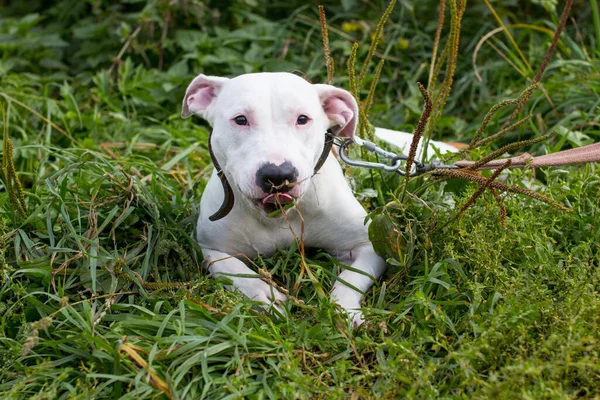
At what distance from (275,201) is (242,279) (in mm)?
498

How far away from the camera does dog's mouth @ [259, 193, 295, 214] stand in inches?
108

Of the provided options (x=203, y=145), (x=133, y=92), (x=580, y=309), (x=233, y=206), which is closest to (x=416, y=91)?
(x=203, y=145)

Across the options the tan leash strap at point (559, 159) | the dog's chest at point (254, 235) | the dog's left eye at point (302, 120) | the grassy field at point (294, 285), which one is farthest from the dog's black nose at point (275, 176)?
the tan leash strap at point (559, 159)

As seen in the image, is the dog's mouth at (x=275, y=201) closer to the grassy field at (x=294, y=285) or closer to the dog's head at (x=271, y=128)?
the dog's head at (x=271, y=128)

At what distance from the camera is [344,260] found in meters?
3.45

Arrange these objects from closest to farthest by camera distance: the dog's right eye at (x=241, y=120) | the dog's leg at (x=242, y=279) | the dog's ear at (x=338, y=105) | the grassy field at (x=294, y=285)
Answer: the grassy field at (x=294, y=285) → the dog's right eye at (x=241, y=120) → the dog's leg at (x=242, y=279) → the dog's ear at (x=338, y=105)

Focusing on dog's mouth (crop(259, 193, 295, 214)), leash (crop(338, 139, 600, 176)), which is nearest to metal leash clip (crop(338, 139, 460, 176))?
leash (crop(338, 139, 600, 176))

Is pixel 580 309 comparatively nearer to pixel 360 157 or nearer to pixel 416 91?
pixel 360 157

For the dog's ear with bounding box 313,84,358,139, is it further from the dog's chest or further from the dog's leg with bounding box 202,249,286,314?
the dog's leg with bounding box 202,249,286,314

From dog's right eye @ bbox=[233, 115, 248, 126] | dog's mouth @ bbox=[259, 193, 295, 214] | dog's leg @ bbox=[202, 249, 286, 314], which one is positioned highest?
dog's right eye @ bbox=[233, 115, 248, 126]

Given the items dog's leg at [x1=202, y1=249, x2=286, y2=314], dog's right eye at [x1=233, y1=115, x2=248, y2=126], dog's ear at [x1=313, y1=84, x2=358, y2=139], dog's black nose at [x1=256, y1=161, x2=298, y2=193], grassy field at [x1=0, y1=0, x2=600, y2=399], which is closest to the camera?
grassy field at [x1=0, y1=0, x2=600, y2=399]

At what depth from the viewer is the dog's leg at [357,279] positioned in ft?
9.66

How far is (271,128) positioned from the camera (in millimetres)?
2855

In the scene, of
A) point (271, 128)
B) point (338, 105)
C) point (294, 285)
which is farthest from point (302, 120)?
point (294, 285)
